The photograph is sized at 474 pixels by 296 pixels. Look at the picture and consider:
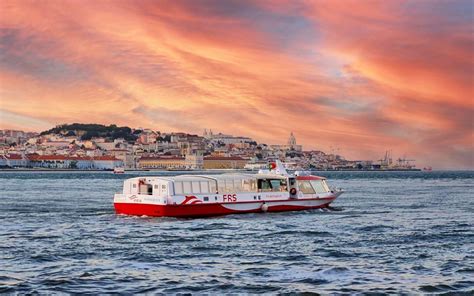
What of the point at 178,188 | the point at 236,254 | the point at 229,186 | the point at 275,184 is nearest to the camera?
the point at 236,254

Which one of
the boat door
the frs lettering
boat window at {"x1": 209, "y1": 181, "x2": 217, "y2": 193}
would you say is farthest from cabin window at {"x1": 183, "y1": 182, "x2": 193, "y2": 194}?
the boat door

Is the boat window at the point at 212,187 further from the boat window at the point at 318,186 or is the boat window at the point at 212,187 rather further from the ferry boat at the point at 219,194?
the boat window at the point at 318,186

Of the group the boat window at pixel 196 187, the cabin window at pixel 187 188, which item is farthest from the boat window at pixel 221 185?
the cabin window at pixel 187 188

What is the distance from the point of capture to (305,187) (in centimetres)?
4278

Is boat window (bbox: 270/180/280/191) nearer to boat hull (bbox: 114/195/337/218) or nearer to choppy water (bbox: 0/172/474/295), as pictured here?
boat hull (bbox: 114/195/337/218)

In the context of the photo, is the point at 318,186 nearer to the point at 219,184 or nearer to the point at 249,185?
the point at 249,185

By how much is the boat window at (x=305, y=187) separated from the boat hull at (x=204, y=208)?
4.03 ft

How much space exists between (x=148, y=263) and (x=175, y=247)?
3612 millimetres

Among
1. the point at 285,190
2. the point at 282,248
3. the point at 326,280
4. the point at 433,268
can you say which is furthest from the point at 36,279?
the point at 285,190

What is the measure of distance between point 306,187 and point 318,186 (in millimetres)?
1029

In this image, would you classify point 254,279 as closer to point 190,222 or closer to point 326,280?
point 326,280

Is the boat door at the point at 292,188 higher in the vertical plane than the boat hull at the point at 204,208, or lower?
higher

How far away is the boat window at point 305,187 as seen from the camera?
42.5 m

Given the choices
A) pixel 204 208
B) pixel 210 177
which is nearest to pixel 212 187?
pixel 210 177
